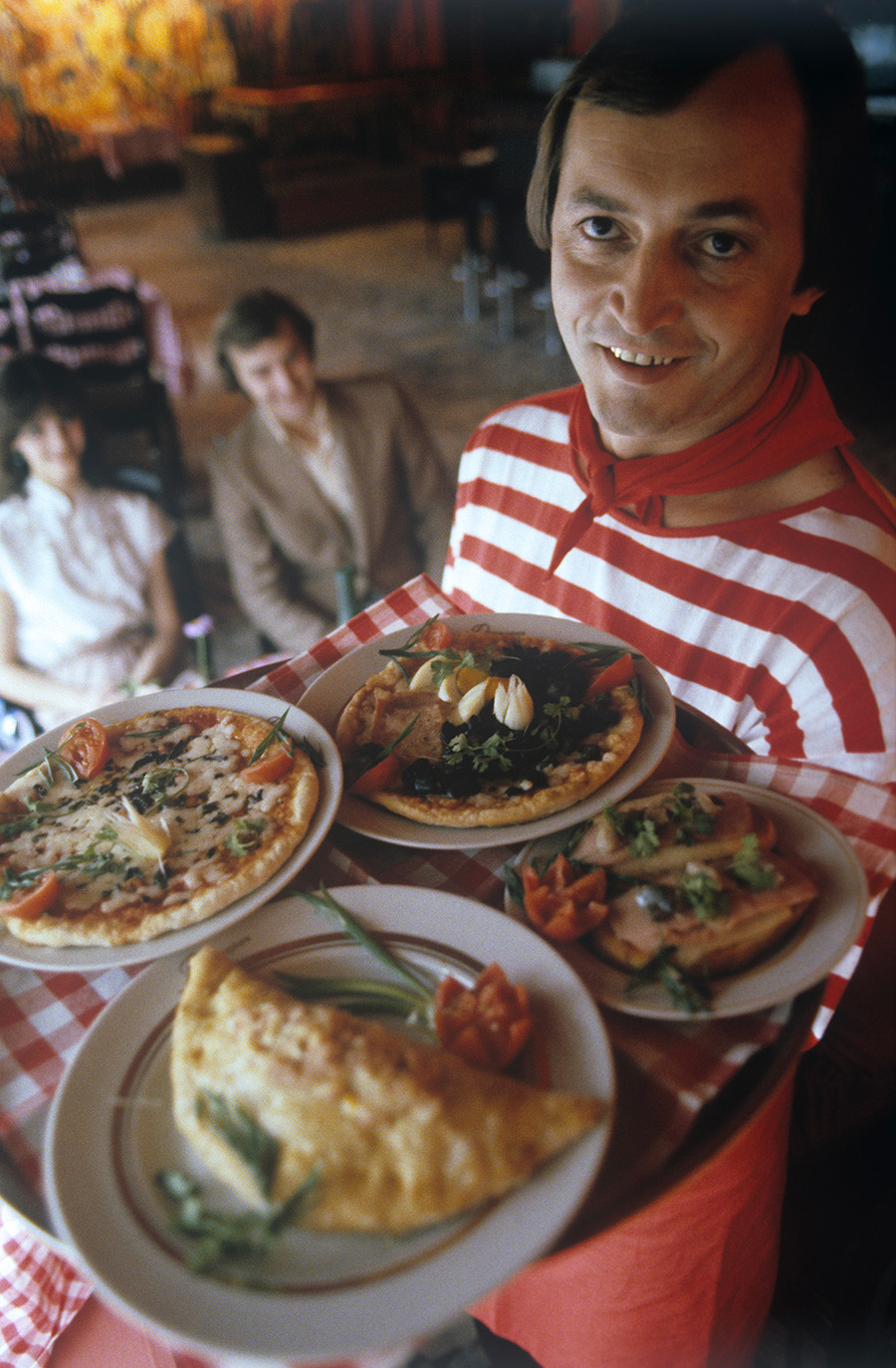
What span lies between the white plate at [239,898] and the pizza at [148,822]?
1cm

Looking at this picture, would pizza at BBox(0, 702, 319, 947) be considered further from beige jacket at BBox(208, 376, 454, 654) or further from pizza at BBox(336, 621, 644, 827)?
beige jacket at BBox(208, 376, 454, 654)

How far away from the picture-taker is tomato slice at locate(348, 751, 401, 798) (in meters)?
1.11

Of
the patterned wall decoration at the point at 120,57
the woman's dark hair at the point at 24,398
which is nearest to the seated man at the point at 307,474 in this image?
the woman's dark hair at the point at 24,398

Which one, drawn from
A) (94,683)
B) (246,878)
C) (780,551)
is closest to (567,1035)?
(246,878)

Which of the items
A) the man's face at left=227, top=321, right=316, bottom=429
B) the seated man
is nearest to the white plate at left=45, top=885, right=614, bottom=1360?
the seated man

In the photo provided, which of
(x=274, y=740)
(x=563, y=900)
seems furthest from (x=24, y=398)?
(x=563, y=900)

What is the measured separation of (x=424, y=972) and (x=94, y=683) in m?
2.45

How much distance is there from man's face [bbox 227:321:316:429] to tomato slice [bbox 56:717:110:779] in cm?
226

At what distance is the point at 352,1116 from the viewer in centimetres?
75

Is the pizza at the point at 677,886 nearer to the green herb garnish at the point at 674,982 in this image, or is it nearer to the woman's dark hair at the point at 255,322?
the green herb garnish at the point at 674,982

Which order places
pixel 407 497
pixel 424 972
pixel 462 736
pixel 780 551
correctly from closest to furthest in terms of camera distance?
1. pixel 424 972
2. pixel 462 736
3. pixel 780 551
4. pixel 407 497

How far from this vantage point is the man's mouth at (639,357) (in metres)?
1.17

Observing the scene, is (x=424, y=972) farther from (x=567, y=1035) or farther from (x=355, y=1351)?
(x=355, y=1351)

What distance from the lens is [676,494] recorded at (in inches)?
54.2
